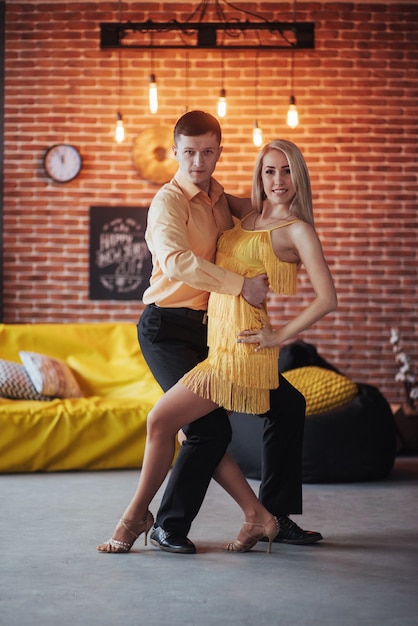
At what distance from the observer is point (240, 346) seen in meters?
3.44

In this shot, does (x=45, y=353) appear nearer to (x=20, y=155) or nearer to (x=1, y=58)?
(x=20, y=155)

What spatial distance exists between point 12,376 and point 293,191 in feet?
8.97

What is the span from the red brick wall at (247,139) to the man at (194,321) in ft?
→ 11.4

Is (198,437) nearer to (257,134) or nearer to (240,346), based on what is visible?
(240,346)

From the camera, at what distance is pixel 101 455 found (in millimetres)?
5410

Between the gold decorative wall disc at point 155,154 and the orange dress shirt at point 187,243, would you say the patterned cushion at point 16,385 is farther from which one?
the orange dress shirt at point 187,243

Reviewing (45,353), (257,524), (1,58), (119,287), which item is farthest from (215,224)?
(1,58)

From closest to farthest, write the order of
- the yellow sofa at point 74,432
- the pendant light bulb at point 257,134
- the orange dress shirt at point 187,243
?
the orange dress shirt at point 187,243 → the yellow sofa at point 74,432 → the pendant light bulb at point 257,134

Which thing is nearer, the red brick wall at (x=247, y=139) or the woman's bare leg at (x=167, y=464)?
the woman's bare leg at (x=167, y=464)

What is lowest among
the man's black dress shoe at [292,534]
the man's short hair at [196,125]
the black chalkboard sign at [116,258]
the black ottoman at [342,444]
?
the man's black dress shoe at [292,534]

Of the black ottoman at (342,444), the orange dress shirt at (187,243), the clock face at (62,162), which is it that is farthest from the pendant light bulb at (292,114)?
the orange dress shirt at (187,243)

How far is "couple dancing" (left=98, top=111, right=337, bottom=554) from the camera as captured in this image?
3391 millimetres

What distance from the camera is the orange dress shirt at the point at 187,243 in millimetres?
3236

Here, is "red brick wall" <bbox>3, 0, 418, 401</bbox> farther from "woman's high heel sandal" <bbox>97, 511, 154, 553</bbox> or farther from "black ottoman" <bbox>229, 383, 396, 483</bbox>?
"woman's high heel sandal" <bbox>97, 511, 154, 553</bbox>
